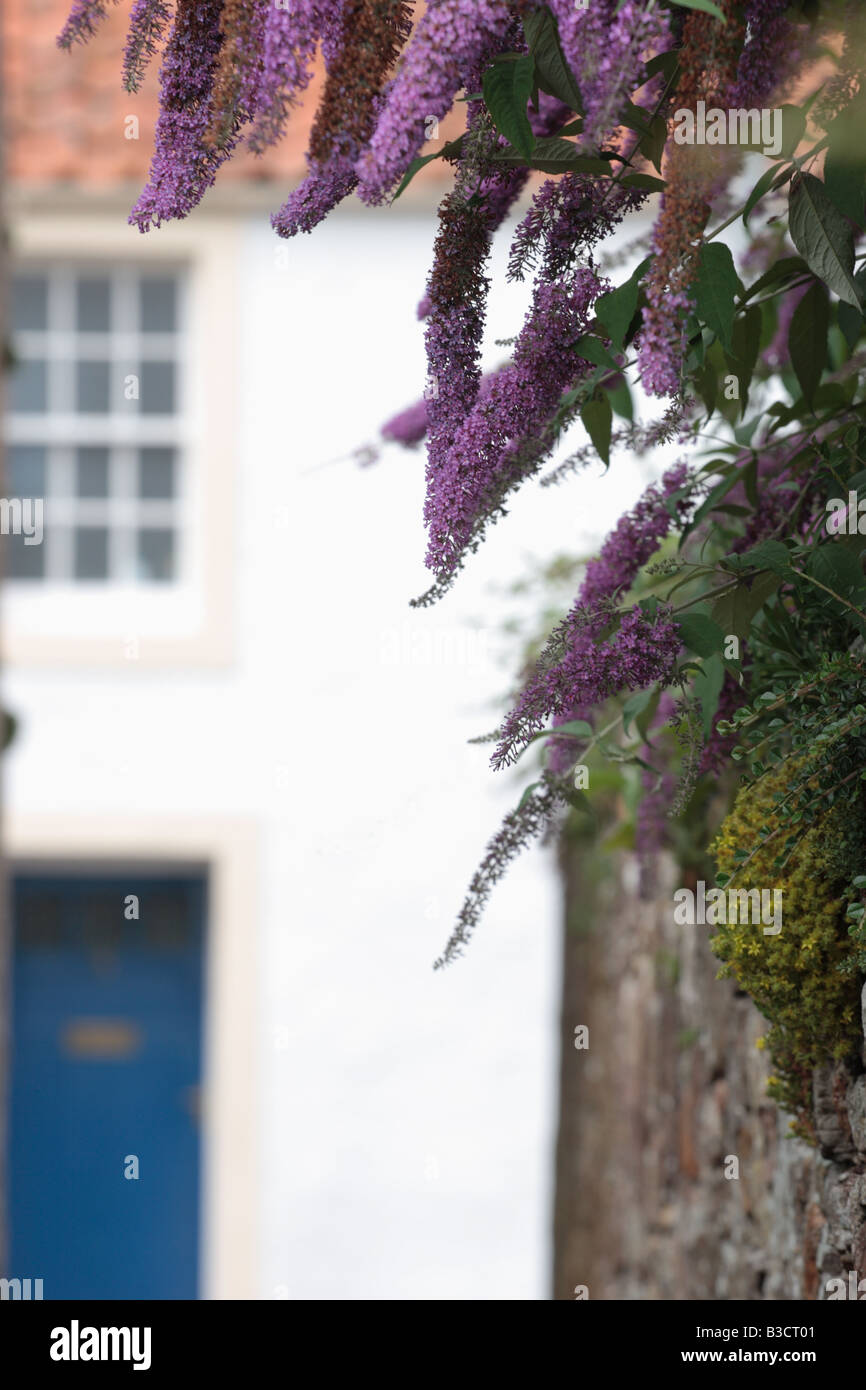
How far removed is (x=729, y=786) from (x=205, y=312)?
475 cm

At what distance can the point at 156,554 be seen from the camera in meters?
6.71

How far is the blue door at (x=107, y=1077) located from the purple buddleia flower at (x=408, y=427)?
5.27 m

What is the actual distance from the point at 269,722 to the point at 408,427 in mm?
4709

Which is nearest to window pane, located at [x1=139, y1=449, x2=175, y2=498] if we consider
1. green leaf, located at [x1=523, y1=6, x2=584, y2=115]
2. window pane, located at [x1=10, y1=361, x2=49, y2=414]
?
window pane, located at [x1=10, y1=361, x2=49, y2=414]

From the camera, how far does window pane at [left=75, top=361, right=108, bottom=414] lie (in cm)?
679

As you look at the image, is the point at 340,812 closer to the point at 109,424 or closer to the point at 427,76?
the point at 109,424

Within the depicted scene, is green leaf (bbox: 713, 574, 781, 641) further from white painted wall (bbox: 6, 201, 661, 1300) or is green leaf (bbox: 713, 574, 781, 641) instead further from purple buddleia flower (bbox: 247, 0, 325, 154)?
white painted wall (bbox: 6, 201, 661, 1300)

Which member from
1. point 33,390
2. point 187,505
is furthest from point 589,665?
point 33,390

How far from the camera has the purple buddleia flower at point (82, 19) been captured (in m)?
1.33

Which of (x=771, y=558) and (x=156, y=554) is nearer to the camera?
(x=771, y=558)

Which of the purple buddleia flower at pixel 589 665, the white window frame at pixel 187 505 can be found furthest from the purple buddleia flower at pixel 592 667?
the white window frame at pixel 187 505

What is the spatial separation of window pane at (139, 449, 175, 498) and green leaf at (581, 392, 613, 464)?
5.51m

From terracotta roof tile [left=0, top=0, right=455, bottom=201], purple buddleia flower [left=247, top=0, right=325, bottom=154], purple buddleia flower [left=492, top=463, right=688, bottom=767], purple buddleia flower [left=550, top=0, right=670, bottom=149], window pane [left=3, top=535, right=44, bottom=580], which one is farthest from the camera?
window pane [left=3, top=535, right=44, bottom=580]
